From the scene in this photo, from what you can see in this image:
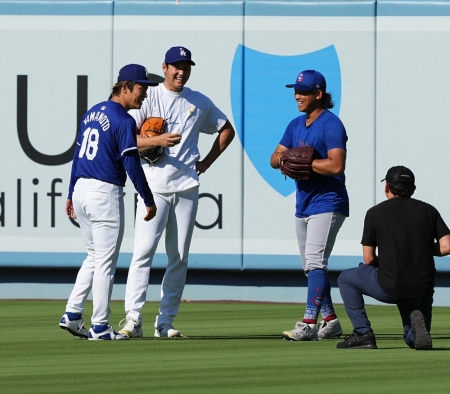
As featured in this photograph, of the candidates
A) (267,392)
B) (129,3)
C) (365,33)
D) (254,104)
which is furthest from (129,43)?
(267,392)

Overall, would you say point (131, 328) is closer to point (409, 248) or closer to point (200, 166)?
point (200, 166)

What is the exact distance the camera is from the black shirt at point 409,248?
7906 mm

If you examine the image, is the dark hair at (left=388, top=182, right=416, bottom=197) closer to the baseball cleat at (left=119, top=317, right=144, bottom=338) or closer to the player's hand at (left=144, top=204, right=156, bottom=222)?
the player's hand at (left=144, top=204, right=156, bottom=222)

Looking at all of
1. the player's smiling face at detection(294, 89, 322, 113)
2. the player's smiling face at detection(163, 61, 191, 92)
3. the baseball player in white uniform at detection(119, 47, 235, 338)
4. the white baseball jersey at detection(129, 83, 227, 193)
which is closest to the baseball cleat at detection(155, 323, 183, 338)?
the baseball player in white uniform at detection(119, 47, 235, 338)

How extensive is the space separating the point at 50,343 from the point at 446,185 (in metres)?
6.23

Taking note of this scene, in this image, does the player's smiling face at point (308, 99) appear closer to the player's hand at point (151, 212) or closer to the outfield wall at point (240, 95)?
the player's hand at point (151, 212)

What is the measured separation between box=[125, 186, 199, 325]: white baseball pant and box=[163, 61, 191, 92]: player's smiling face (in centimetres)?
84

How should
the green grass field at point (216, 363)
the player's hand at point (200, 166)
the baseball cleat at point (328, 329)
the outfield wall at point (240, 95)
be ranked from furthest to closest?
the outfield wall at point (240, 95), the player's hand at point (200, 166), the baseball cleat at point (328, 329), the green grass field at point (216, 363)

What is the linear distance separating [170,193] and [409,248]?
2.17 m

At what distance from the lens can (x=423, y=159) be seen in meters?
13.4

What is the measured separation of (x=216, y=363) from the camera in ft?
24.1

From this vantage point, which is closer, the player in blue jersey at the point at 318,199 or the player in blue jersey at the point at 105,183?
the player in blue jersey at the point at 105,183

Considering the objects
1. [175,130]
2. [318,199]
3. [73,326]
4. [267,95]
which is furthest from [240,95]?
[73,326]

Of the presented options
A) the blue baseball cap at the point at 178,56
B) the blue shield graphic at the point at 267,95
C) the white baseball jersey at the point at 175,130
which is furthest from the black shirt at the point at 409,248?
the blue shield graphic at the point at 267,95
